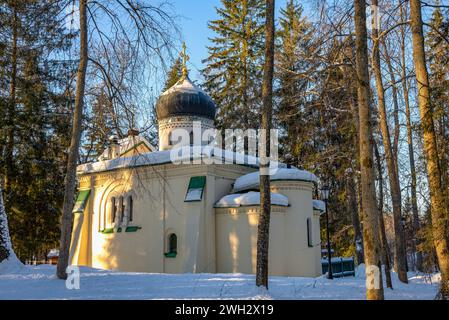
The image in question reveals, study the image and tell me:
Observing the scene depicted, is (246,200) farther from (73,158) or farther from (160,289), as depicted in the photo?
(160,289)

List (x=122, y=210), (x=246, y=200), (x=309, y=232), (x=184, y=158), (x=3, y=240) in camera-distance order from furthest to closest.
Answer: (x=122, y=210) < (x=184, y=158) < (x=309, y=232) < (x=246, y=200) < (x=3, y=240)

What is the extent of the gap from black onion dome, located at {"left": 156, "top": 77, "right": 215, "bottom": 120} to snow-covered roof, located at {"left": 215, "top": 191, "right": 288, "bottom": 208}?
249 inches

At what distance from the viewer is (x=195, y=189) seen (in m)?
19.1

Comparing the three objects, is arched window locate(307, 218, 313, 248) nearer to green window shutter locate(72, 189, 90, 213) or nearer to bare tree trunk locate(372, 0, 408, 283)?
bare tree trunk locate(372, 0, 408, 283)

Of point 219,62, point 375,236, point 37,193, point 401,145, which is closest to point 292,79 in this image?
point 375,236

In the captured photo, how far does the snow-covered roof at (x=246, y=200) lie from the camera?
18.0 m

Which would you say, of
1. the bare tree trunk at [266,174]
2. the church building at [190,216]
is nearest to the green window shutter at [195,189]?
the church building at [190,216]

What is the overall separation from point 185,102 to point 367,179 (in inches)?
637

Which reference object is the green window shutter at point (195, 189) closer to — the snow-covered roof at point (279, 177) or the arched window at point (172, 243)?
the snow-covered roof at point (279, 177)

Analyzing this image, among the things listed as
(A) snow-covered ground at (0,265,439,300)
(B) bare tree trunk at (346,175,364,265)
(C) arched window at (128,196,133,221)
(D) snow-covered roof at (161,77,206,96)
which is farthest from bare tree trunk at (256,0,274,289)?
(B) bare tree trunk at (346,175,364,265)

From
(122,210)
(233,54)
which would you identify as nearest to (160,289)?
(122,210)

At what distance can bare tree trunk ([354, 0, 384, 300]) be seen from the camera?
804 cm

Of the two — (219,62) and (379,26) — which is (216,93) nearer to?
(219,62)

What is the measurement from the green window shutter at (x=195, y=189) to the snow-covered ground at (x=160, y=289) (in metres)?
5.41
